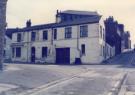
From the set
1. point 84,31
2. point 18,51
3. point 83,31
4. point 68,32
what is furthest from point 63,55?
point 18,51

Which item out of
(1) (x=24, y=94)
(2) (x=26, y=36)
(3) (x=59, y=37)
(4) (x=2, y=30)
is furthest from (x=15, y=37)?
(1) (x=24, y=94)

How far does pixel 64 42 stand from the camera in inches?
1853

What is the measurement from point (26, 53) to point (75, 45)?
39.7 feet

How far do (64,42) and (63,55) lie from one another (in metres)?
2.33

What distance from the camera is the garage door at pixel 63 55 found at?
46319mm

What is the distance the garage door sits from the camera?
46.3m

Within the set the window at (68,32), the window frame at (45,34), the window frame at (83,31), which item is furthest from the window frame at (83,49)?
the window frame at (45,34)

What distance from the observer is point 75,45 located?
45.4 metres

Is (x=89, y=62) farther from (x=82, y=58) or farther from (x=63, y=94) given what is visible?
(x=63, y=94)

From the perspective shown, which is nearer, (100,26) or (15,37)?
(100,26)

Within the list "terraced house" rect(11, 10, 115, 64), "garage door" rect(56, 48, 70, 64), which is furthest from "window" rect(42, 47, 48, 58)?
"garage door" rect(56, 48, 70, 64)

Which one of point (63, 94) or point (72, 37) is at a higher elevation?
point (72, 37)

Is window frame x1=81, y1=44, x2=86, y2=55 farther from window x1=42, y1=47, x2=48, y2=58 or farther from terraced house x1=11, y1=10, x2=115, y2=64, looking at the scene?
window x1=42, y1=47, x2=48, y2=58

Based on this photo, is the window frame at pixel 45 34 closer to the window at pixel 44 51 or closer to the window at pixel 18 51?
the window at pixel 44 51
